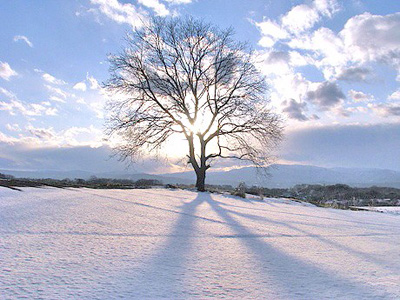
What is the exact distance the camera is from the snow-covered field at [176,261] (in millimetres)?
1381

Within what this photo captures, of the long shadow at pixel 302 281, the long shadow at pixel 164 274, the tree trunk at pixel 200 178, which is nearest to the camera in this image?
the long shadow at pixel 164 274

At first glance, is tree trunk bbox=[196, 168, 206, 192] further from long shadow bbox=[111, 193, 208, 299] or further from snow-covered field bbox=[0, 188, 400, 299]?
long shadow bbox=[111, 193, 208, 299]

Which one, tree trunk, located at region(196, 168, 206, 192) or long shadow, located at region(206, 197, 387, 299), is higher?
tree trunk, located at region(196, 168, 206, 192)

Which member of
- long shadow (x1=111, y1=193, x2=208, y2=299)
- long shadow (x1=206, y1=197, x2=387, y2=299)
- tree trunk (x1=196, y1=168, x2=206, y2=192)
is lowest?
long shadow (x1=206, y1=197, x2=387, y2=299)


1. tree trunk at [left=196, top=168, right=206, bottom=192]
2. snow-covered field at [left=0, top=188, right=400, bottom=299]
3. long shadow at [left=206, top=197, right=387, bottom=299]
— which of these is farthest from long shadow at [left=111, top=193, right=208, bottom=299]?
tree trunk at [left=196, top=168, right=206, bottom=192]

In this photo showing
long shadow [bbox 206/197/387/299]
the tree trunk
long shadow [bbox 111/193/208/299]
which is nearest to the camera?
long shadow [bbox 111/193/208/299]

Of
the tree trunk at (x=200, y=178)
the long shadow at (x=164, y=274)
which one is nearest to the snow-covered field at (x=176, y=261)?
the long shadow at (x=164, y=274)

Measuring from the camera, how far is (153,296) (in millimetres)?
1289

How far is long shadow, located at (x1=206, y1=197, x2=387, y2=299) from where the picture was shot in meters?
1.44

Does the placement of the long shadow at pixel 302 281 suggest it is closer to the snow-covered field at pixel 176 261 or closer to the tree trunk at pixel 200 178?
the snow-covered field at pixel 176 261

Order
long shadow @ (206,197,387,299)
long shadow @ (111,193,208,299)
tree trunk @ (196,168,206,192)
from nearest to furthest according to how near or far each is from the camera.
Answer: long shadow @ (111,193,208,299) < long shadow @ (206,197,387,299) < tree trunk @ (196,168,206,192)

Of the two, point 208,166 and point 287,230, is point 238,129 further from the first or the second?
point 287,230

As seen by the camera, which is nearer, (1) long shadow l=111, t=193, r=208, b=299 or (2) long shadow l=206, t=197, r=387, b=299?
(1) long shadow l=111, t=193, r=208, b=299

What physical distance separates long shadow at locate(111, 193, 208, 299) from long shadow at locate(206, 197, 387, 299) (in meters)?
0.50
